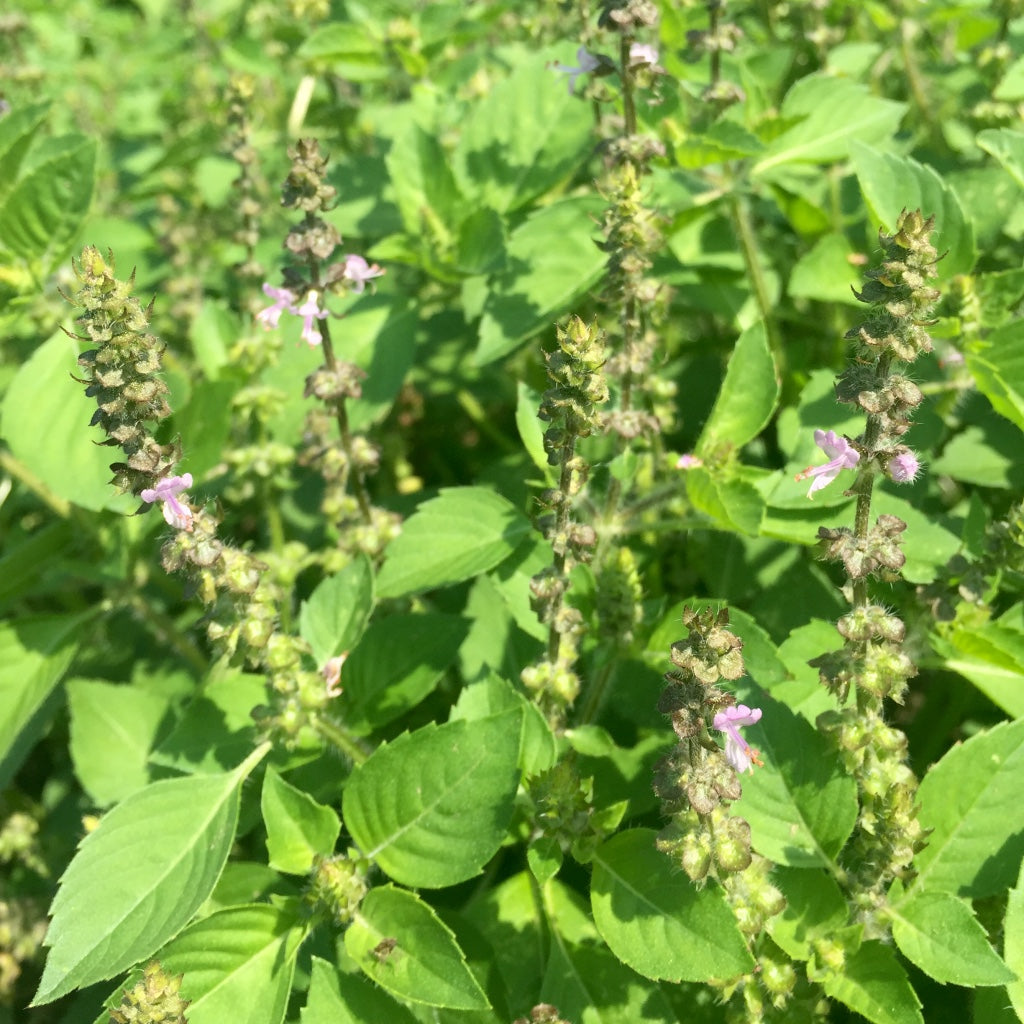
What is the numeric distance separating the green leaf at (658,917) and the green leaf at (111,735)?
1.76 m

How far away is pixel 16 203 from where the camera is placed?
12.2 ft

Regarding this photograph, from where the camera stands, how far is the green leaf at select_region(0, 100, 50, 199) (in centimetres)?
376

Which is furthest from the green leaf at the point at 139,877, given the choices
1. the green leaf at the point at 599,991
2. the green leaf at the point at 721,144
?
the green leaf at the point at 721,144

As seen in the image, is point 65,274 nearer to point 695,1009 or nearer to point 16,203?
point 16,203

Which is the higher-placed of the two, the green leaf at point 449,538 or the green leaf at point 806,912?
the green leaf at point 449,538

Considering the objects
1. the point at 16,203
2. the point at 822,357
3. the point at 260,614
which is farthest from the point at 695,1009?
the point at 16,203

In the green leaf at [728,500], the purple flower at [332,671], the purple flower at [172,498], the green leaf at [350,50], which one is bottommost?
the purple flower at [332,671]

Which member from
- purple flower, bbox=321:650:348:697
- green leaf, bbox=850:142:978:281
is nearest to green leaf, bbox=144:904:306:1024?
purple flower, bbox=321:650:348:697

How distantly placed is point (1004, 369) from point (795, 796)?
5.11ft

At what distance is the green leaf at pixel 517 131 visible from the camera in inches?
168

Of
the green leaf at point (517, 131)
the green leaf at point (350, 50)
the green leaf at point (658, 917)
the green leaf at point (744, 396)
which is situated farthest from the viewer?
the green leaf at point (350, 50)

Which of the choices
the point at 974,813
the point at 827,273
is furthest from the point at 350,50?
the point at 974,813

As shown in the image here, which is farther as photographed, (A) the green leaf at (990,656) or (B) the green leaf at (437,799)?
(A) the green leaf at (990,656)

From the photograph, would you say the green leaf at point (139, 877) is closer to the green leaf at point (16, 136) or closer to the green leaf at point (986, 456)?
the green leaf at point (16, 136)
